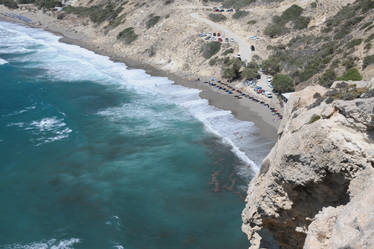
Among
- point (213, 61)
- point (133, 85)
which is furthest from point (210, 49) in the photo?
point (133, 85)

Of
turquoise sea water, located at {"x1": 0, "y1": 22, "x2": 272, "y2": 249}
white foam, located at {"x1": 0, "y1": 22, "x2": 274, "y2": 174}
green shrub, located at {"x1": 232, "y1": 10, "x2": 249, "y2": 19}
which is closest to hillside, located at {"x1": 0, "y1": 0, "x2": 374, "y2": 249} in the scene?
green shrub, located at {"x1": 232, "y1": 10, "x2": 249, "y2": 19}

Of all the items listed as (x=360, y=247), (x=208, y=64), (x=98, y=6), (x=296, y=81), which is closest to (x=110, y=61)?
(x=208, y=64)

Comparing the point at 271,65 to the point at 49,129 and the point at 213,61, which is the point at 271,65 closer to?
the point at 213,61

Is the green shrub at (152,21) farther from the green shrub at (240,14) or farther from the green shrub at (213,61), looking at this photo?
the green shrub at (213,61)

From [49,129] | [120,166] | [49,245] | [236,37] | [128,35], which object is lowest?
[49,245]

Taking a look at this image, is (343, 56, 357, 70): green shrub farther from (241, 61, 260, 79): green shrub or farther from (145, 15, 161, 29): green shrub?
(145, 15, 161, 29): green shrub

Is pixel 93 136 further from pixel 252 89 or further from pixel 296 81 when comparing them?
pixel 296 81

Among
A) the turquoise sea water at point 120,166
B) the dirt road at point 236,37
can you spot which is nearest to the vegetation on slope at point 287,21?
the dirt road at point 236,37
